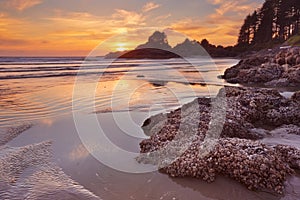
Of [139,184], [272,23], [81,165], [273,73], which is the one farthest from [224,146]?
[272,23]

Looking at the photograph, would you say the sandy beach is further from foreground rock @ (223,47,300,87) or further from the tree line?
the tree line

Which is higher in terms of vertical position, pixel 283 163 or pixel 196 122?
pixel 196 122

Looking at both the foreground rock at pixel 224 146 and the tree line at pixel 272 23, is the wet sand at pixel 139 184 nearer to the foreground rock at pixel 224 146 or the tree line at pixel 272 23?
the foreground rock at pixel 224 146

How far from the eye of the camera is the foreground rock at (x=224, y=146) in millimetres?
4066

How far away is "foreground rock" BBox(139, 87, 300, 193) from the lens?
4.07 meters

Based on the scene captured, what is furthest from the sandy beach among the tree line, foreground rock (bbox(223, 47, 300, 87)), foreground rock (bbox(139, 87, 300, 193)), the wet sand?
the tree line

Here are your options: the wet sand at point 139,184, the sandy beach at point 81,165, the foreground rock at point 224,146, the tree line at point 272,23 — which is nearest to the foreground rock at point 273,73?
the foreground rock at point 224,146

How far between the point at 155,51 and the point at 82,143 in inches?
2652

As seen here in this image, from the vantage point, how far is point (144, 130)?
6.88m

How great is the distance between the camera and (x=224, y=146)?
14.7 ft

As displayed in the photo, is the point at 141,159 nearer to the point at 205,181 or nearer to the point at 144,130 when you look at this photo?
the point at 205,181

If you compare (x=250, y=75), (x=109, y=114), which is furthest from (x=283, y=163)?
(x=250, y=75)

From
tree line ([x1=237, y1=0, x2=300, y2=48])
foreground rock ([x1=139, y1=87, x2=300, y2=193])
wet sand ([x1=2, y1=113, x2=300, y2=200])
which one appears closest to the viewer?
wet sand ([x1=2, y1=113, x2=300, y2=200])

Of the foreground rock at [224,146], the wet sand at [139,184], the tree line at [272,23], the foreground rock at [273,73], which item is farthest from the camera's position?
the tree line at [272,23]
